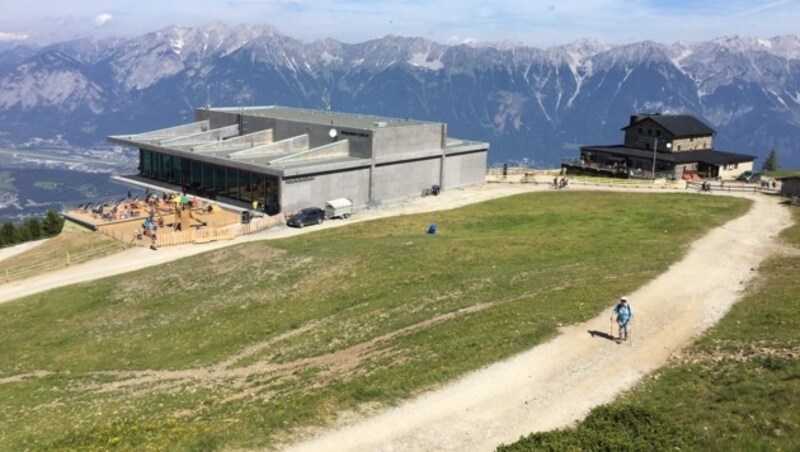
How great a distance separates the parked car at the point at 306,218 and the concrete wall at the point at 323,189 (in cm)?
249

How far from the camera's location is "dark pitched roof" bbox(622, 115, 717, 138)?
108694 millimetres

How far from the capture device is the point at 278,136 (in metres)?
93.6

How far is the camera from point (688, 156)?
105 meters

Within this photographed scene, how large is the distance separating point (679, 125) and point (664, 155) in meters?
10.3

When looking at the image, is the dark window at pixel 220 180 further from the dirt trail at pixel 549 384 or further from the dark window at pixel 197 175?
the dirt trail at pixel 549 384

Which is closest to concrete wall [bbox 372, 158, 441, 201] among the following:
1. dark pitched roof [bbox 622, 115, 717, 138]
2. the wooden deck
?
the wooden deck

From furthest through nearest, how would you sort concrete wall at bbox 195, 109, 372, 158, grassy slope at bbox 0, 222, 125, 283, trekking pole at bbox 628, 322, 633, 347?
concrete wall at bbox 195, 109, 372, 158 → grassy slope at bbox 0, 222, 125, 283 → trekking pole at bbox 628, 322, 633, 347

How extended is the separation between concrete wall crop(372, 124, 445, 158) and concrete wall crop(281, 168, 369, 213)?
4061mm

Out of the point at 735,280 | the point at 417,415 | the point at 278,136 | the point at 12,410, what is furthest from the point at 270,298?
the point at 278,136

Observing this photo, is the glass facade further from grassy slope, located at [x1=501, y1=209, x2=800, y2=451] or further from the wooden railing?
grassy slope, located at [x1=501, y1=209, x2=800, y2=451]

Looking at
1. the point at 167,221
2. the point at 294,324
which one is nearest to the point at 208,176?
the point at 167,221

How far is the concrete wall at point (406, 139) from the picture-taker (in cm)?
8188

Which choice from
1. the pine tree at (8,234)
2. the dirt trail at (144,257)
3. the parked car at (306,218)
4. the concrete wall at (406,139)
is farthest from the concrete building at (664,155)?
the pine tree at (8,234)

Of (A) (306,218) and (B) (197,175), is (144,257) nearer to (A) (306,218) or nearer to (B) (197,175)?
(A) (306,218)
